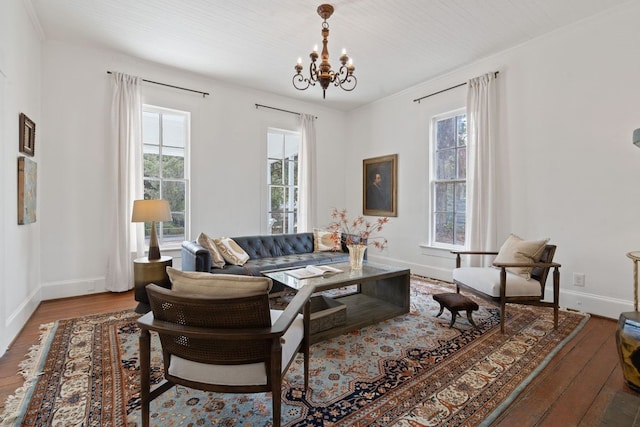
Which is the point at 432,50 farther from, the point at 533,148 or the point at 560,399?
the point at 560,399

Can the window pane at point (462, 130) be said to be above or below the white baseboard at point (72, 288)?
above

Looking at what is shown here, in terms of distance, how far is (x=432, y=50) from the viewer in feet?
13.1

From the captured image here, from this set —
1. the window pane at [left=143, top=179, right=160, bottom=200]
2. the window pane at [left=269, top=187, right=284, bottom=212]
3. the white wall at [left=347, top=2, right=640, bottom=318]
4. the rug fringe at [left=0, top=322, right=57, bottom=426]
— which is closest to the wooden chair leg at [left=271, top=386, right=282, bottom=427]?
the rug fringe at [left=0, top=322, right=57, bottom=426]

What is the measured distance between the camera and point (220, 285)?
4.65 feet

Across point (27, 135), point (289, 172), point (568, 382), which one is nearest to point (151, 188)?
point (27, 135)

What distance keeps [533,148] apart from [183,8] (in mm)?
4338

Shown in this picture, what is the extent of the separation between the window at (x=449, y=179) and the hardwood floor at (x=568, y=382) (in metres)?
2.05

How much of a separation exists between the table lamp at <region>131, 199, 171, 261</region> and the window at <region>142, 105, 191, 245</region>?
1171 millimetres

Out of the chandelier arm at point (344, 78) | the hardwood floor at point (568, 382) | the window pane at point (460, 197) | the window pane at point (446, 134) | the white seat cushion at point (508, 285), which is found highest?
the chandelier arm at point (344, 78)

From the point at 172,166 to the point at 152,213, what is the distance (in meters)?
1.53

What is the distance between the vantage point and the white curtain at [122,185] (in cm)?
404

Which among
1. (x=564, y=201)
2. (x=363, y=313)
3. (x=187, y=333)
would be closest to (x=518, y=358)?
(x=363, y=313)

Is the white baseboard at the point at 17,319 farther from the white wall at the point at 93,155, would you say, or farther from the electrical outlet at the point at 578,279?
the electrical outlet at the point at 578,279

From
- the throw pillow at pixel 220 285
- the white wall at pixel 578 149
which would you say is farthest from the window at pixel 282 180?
the throw pillow at pixel 220 285
